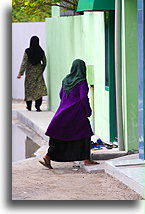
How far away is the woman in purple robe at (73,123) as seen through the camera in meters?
8.55

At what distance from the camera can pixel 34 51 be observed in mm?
14578

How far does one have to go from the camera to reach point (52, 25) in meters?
15.5

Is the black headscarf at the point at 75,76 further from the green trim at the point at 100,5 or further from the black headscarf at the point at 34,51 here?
the black headscarf at the point at 34,51

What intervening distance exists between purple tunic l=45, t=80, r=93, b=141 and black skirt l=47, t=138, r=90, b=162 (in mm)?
80

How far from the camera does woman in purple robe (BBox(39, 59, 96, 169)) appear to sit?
28.1 ft

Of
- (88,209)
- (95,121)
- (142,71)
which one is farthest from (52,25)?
(88,209)

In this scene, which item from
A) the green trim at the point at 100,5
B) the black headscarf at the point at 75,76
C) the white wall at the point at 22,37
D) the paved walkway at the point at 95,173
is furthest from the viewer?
the white wall at the point at 22,37

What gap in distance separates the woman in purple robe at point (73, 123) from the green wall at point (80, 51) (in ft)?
5.35

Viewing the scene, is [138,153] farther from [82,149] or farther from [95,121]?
[95,121]

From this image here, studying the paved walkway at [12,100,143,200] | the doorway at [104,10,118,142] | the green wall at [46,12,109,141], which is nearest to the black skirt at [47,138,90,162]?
the paved walkway at [12,100,143,200]

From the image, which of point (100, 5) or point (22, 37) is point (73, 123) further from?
point (22, 37)

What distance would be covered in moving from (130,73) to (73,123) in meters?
0.98

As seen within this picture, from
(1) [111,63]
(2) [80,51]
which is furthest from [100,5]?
(2) [80,51]

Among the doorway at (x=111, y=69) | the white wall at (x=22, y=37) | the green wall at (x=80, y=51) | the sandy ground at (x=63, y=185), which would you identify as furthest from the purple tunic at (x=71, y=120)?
the white wall at (x=22, y=37)
